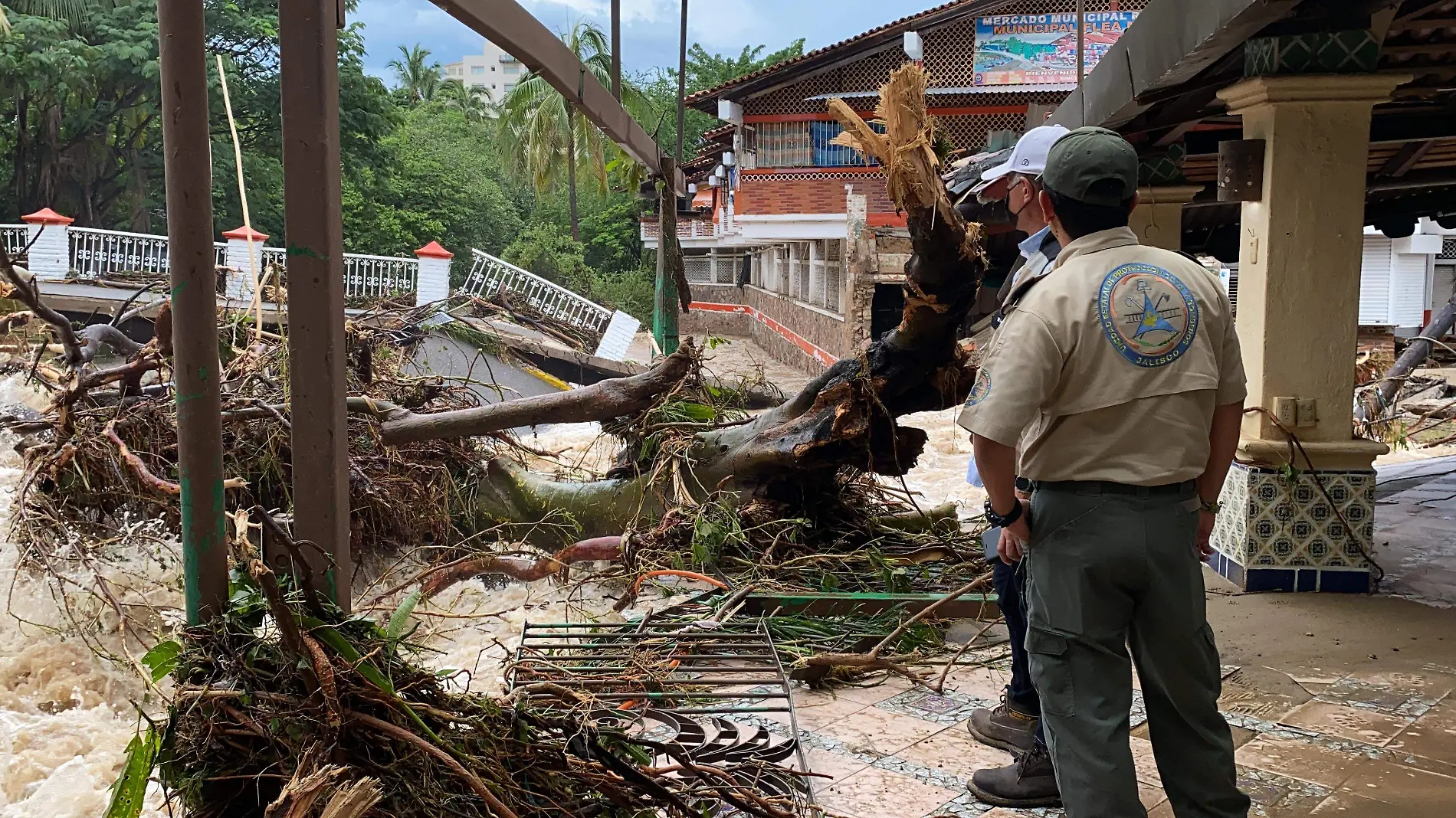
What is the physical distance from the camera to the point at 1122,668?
8.28 ft

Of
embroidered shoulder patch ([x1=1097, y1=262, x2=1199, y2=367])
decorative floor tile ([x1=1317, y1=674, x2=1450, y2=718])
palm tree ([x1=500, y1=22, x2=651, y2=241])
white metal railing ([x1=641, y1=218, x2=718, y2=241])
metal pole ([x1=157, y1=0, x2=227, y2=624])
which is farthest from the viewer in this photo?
white metal railing ([x1=641, y1=218, x2=718, y2=241])

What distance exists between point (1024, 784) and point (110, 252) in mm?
19243

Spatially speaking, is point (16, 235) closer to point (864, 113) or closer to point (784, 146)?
point (784, 146)

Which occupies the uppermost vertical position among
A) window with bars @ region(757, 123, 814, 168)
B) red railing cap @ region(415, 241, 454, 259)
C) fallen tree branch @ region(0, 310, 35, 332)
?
window with bars @ region(757, 123, 814, 168)

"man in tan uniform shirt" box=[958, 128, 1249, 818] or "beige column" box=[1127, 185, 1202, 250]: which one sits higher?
"beige column" box=[1127, 185, 1202, 250]

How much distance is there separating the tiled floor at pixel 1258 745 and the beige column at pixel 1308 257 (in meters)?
1.38

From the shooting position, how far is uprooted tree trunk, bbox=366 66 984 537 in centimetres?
456

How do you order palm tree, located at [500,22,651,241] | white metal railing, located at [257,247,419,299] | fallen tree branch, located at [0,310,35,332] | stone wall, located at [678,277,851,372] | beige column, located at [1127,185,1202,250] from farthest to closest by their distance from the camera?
palm tree, located at [500,22,651,241] < stone wall, located at [678,277,851,372] < white metal railing, located at [257,247,419,299] < beige column, located at [1127,185,1202,250] < fallen tree branch, located at [0,310,35,332]

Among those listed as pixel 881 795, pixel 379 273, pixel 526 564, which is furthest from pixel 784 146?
pixel 881 795

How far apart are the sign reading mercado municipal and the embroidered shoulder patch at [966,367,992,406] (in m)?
19.5

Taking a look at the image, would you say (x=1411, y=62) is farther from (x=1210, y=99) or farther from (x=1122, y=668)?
(x=1122, y=668)

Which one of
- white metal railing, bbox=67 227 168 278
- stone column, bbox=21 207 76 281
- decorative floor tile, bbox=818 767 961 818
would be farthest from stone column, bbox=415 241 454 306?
decorative floor tile, bbox=818 767 961 818

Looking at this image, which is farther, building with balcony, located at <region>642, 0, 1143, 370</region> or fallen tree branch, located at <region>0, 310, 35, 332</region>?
building with balcony, located at <region>642, 0, 1143, 370</region>

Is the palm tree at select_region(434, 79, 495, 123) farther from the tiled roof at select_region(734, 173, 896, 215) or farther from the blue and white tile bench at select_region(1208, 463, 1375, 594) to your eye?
the blue and white tile bench at select_region(1208, 463, 1375, 594)
